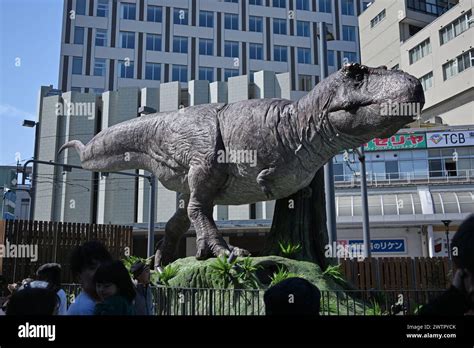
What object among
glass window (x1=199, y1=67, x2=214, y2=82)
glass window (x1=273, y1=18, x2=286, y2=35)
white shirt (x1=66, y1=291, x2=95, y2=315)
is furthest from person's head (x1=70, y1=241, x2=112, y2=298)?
glass window (x1=273, y1=18, x2=286, y2=35)

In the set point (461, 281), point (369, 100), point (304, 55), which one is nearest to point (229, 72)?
point (304, 55)

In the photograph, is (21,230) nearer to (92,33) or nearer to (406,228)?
(406,228)

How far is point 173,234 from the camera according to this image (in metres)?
7.51

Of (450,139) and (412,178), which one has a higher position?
(450,139)

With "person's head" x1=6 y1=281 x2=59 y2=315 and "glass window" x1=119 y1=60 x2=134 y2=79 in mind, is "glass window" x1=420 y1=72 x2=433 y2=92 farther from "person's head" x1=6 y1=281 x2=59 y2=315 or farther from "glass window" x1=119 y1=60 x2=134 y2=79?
"person's head" x1=6 y1=281 x2=59 y2=315

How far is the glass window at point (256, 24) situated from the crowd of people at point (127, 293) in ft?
136

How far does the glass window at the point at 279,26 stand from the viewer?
43188 mm

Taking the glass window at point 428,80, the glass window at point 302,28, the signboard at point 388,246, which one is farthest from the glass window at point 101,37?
the glass window at point 428,80

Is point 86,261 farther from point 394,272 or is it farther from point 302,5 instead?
point 302,5

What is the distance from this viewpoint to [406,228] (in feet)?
94.5

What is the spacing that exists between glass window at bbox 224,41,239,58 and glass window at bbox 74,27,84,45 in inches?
472

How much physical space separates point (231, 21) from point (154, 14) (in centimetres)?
673

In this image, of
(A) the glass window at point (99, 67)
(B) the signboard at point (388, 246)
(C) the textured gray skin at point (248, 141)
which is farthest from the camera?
(A) the glass window at point (99, 67)

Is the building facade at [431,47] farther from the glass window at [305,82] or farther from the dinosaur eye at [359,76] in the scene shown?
the dinosaur eye at [359,76]
